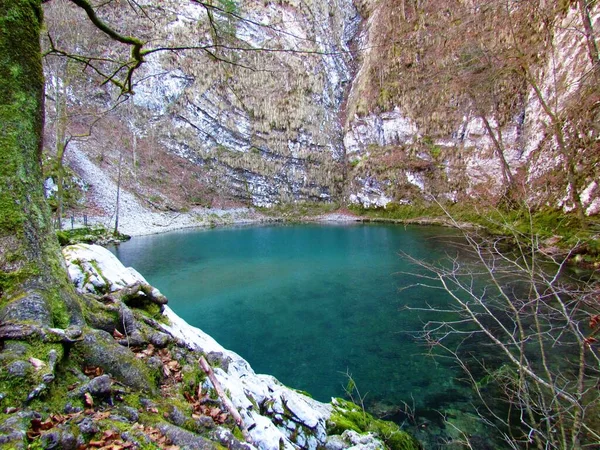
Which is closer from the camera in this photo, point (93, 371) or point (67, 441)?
point (67, 441)

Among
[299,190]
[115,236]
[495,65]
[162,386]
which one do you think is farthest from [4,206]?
[299,190]

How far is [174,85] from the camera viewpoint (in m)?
30.0

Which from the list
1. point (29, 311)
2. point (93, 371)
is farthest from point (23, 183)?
point (93, 371)

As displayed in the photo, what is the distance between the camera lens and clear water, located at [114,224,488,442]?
519 centimetres

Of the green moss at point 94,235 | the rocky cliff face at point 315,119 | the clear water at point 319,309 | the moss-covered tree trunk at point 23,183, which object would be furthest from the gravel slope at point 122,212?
the moss-covered tree trunk at point 23,183

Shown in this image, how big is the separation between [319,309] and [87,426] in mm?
7257

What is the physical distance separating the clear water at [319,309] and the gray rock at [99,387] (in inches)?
158

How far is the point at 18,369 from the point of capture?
1389mm

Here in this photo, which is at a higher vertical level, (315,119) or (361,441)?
(315,119)

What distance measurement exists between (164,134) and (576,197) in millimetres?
31597

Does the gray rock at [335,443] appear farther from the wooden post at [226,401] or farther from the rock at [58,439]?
the rock at [58,439]

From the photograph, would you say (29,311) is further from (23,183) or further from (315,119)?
(315,119)

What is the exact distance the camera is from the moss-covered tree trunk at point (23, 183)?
180 cm

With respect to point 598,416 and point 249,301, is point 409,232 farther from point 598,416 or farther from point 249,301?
point 598,416
